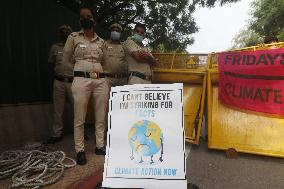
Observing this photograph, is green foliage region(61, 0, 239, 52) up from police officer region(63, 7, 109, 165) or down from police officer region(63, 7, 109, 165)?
up

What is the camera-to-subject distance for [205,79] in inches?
269

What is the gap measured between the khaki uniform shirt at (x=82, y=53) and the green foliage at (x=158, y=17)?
11084 mm

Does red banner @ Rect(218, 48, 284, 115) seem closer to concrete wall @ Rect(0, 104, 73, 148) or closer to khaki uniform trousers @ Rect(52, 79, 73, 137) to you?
khaki uniform trousers @ Rect(52, 79, 73, 137)

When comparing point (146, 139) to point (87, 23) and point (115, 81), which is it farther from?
point (115, 81)

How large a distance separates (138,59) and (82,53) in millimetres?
1198

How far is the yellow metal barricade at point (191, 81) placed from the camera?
6926 mm

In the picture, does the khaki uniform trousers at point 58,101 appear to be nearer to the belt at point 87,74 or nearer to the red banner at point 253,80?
the belt at point 87,74

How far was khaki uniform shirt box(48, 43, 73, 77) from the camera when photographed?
6.93 metres

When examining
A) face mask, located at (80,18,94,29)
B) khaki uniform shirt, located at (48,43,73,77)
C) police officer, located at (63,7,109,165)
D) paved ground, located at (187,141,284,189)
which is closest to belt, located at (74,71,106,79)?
police officer, located at (63,7,109,165)

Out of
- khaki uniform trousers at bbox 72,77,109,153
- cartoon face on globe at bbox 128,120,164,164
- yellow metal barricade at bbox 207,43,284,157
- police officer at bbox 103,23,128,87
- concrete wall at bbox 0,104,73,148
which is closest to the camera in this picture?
cartoon face on globe at bbox 128,120,164,164

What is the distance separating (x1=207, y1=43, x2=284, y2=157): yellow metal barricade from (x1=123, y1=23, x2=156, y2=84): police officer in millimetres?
1173

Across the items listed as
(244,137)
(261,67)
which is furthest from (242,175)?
(261,67)

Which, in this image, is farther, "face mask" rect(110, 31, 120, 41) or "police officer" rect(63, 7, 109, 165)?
"face mask" rect(110, 31, 120, 41)

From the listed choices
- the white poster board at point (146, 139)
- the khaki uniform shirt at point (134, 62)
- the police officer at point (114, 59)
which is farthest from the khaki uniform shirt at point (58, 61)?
the white poster board at point (146, 139)
